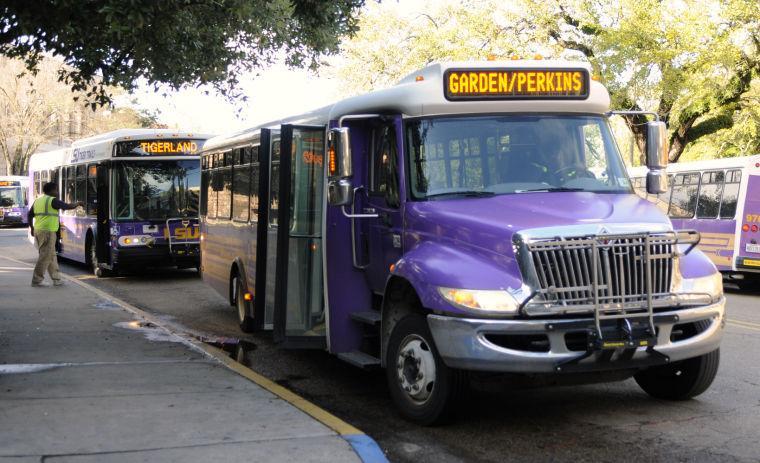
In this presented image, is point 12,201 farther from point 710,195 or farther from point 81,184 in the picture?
point 710,195

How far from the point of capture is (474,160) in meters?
7.08

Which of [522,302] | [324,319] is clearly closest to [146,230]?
[324,319]

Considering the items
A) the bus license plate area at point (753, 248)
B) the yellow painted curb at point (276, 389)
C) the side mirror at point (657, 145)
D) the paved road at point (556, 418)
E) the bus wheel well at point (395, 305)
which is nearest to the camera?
the paved road at point (556, 418)

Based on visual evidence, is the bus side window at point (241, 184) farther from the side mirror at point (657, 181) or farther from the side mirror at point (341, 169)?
the side mirror at point (657, 181)

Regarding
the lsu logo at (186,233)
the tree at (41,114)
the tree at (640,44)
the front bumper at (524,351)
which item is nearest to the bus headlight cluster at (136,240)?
the lsu logo at (186,233)

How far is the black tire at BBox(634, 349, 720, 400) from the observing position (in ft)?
23.1

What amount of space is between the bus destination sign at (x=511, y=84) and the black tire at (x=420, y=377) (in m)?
1.87

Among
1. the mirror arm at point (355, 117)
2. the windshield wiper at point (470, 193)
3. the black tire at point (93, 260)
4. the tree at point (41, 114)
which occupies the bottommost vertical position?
the black tire at point (93, 260)

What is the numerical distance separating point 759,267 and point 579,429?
1290 centimetres

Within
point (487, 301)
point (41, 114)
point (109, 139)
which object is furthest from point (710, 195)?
point (41, 114)

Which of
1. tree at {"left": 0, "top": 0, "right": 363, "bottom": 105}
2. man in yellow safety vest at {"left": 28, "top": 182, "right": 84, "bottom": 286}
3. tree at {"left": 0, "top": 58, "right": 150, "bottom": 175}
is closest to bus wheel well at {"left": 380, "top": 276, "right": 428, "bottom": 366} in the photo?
tree at {"left": 0, "top": 0, "right": 363, "bottom": 105}

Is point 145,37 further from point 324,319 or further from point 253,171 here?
point 324,319

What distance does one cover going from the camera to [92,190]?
64.6ft

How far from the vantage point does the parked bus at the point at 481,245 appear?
241 inches
